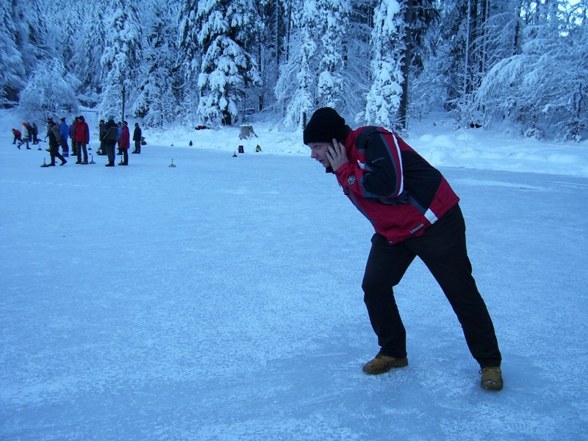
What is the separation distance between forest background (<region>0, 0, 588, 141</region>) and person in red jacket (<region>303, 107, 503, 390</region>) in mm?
20936

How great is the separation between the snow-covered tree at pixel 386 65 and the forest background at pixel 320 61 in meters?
0.06

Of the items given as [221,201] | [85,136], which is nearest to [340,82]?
[85,136]

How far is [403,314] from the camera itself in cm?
361

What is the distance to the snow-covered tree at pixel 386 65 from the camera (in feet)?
76.9

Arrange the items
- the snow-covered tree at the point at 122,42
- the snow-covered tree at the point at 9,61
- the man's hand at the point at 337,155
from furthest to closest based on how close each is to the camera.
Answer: the snow-covered tree at the point at 122,42 < the snow-covered tree at the point at 9,61 < the man's hand at the point at 337,155

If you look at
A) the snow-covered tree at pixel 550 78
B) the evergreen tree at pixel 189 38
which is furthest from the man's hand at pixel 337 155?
the evergreen tree at pixel 189 38

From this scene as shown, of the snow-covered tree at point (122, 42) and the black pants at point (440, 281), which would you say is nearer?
the black pants at point (440, 281)

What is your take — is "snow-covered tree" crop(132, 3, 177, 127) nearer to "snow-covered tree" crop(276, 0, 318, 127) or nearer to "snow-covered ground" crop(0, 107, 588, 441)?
"snow-covered tree" crop(276, 0, 318, 127)

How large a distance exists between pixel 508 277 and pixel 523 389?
216 centimetres

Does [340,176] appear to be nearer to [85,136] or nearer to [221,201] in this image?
[221,201]

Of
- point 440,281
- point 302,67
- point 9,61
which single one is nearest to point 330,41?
point 302,67

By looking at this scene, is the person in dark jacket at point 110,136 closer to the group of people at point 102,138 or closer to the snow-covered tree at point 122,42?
the group of people at point 102,138

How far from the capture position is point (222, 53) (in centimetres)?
3222

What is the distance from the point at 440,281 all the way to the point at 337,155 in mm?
867
